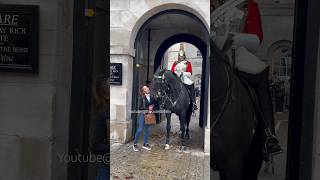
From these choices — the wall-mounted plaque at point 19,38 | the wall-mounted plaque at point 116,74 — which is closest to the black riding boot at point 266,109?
the wall-mounted plaque at point 19,38

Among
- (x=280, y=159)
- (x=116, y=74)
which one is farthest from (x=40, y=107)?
(x=116, y=74)

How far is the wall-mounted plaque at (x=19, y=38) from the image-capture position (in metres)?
2.94

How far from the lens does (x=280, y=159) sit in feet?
9.70

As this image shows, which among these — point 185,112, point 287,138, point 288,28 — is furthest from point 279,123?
point 185,112

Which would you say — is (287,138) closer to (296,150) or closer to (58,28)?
(296,150)

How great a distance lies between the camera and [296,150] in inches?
108

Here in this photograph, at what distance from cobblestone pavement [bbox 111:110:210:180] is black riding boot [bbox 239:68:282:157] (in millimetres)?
3657

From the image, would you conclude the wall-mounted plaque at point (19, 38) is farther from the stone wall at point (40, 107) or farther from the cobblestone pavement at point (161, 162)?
the cobblestone pavement at point (161, 162)

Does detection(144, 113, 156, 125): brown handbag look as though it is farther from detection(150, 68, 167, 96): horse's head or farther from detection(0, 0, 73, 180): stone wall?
detection(0, 0, 73, 180): stone wall

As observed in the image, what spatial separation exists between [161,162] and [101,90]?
4.58 metres

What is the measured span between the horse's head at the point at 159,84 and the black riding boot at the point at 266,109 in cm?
601

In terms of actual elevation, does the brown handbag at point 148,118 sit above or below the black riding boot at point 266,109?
below

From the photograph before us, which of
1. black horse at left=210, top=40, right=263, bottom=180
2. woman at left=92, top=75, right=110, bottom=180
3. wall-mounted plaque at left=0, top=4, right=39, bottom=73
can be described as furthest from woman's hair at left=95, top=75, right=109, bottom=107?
black horse at left=210, top=40, right=263, bottom=180

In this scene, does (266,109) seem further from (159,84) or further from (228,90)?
(159,84)
